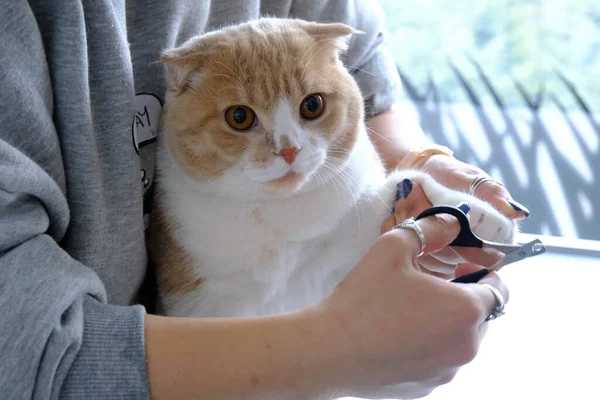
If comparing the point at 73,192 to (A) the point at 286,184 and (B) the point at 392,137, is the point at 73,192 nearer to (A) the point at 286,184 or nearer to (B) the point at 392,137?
(A) the point at 286,184

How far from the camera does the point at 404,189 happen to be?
1022 mm

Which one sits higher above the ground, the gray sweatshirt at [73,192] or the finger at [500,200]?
the gray sweatshirt at [73,192]

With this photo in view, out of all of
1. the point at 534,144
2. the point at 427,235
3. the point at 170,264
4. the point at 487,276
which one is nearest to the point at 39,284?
the point at 170,264

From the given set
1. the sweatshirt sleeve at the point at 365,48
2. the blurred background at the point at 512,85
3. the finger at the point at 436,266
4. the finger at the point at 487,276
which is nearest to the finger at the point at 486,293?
the finger at the point at 487,276

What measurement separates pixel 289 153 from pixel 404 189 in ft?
0.81

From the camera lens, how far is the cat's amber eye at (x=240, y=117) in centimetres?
92

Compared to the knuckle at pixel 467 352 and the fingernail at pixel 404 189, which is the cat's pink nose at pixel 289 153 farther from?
the knuckle at pixel 467 352

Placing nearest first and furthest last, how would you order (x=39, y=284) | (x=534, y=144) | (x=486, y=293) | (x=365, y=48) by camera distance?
(x=39, y=284)
(x=486, y=293)
(x=365, y=48)
(x=534, y=144)

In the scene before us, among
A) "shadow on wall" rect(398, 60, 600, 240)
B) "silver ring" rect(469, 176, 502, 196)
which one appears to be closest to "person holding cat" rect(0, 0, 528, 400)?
"silver ring" rect(469, 176, 502, 196)

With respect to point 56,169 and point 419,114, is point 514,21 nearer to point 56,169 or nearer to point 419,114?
point 419,114

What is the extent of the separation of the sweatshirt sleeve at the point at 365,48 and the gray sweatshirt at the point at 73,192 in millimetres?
417

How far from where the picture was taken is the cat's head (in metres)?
0.90

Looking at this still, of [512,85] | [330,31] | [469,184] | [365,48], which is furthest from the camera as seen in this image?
[512,85]

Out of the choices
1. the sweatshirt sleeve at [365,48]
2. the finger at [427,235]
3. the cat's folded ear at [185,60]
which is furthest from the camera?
the sweatshirt sleeve at [365,48]
